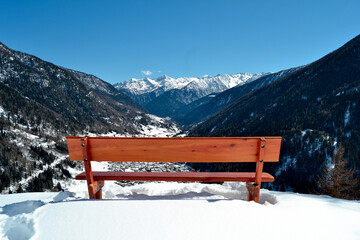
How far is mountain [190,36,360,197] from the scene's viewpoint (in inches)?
2237

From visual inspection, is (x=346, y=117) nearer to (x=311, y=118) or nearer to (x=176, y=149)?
(x=311, y=118)

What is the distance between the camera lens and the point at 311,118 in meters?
81.0

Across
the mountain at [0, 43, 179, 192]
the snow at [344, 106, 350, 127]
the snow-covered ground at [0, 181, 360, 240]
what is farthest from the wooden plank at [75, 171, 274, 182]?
the snow at [344, 106, 350, 127]

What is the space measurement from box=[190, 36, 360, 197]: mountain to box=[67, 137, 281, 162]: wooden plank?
11264 mm

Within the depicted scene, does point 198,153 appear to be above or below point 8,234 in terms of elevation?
above

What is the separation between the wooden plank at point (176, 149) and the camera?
10.5 feet

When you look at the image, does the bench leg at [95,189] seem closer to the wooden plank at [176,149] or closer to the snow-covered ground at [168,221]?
the snow-covered ground at [168,221]

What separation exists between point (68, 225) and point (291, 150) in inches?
3054

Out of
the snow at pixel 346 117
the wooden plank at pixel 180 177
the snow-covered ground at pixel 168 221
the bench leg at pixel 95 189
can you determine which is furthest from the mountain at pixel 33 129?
the snow at pixel 346 117

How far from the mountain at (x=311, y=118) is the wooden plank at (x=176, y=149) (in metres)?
11.3

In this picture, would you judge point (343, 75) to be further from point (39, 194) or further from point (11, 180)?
point (11, 180)

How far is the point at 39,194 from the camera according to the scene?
16.7 ft

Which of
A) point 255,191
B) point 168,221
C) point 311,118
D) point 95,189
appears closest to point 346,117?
point 311,118

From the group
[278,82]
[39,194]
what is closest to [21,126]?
[39,194]
